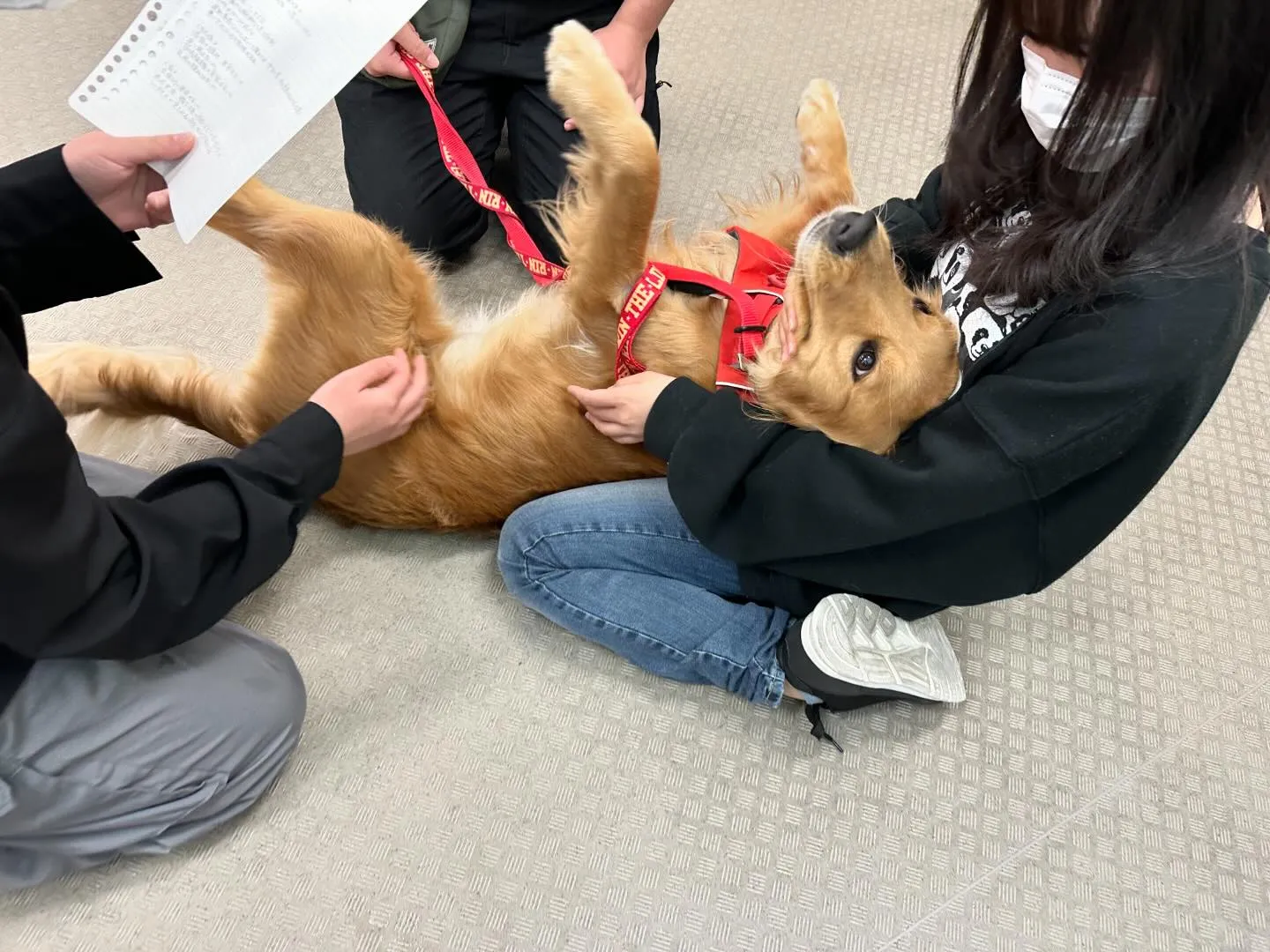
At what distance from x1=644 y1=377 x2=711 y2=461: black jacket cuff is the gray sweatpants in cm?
67

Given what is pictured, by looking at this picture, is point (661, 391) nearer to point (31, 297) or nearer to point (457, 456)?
point (457, 456)

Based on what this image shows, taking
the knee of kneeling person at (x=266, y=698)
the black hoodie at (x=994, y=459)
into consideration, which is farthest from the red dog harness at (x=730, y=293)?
the knee of kneeling person at (x=266, y=698)

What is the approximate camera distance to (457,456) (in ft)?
4.65

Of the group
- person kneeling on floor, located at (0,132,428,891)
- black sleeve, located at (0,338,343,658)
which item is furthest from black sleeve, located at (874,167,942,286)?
Result: black sleeve, located at (0,338,343,658)

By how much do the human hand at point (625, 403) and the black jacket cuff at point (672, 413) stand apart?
2cm

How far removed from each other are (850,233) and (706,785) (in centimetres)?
91

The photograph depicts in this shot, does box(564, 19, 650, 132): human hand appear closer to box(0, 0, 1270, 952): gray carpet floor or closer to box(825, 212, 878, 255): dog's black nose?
box(825, 212, 878, 255): dog's black nose

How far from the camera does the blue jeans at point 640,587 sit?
1.39 m

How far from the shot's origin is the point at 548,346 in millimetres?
1434

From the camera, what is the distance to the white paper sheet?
2.70 ft

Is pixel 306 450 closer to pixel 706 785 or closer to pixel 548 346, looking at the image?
pixel 548 346

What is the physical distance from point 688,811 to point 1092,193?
1066mm

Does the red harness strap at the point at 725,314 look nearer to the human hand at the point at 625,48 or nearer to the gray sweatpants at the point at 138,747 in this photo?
the human hand at the point at 625,48

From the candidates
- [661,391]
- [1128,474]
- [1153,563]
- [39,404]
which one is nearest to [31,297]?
[39,404]
